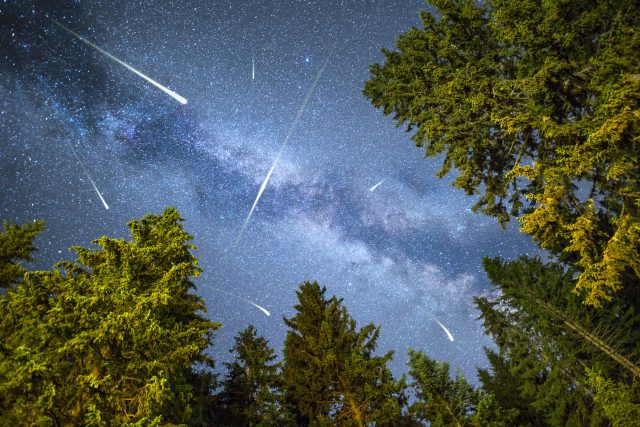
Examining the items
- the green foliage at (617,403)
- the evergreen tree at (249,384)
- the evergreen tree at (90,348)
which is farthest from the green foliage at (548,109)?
the evergreen tree at (249,384)

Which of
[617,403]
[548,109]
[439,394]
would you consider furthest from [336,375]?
[548,109]

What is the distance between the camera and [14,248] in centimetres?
1192

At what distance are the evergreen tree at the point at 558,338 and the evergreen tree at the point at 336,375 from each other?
7643 millimetres

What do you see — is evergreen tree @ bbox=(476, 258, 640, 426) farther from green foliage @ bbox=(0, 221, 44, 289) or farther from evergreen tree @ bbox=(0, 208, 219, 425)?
green foliage @ bbox=(0, 221, 44, 289)

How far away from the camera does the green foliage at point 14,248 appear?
37.1ft

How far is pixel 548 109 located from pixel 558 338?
40.6 feet

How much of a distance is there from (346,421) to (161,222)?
979cm

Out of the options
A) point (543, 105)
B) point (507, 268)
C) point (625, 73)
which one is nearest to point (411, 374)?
point (507, 268)

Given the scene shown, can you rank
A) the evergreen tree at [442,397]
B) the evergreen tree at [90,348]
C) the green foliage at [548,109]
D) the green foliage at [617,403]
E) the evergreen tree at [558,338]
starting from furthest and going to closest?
the evergreen tree at [558,338] < the evergreen tree at [442,397] < the green foliage at [617,403] < the green foliage at [548,109] < the evergreen tree at [90,348]

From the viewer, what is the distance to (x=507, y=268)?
61.1 feet

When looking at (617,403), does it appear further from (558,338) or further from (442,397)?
(558,338)

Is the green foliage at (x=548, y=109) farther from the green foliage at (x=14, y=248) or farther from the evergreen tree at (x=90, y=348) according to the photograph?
the green foliage at (x=14, y=248)

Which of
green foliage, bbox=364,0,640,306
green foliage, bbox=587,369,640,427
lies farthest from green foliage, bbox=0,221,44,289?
green foliage, bbox=587,369,640,427

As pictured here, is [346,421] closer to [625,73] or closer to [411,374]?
→ [411,374]
